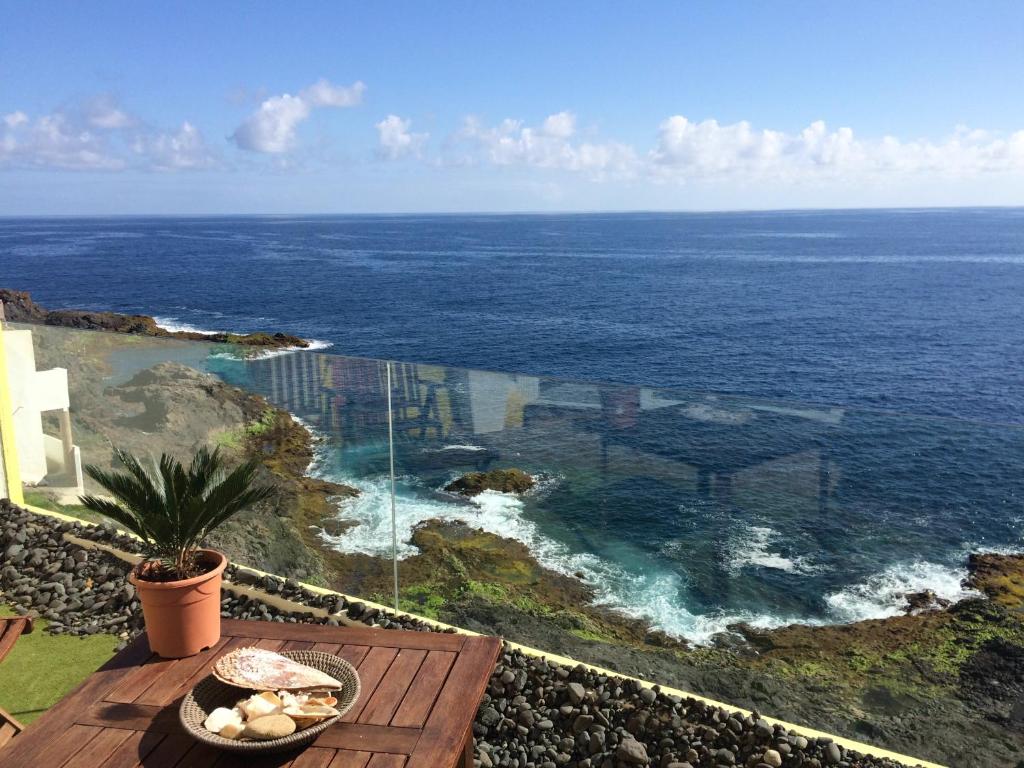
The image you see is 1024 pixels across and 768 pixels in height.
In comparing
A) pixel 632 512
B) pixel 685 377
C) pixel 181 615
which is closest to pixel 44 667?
pixel 181 615

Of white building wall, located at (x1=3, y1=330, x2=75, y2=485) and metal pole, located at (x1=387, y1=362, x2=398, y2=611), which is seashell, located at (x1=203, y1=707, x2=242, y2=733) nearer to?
metal pole, located at (x1=387, y1=362, x2=398, y2=611)

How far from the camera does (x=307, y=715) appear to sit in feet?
6.70

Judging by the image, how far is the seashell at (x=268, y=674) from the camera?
217 centimetres

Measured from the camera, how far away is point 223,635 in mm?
2736

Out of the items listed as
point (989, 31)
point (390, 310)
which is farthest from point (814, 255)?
point (390, 310)

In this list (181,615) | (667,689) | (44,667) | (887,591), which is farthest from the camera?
(44,667)

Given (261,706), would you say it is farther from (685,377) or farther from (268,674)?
(685,377)

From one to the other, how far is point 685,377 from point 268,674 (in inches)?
1249

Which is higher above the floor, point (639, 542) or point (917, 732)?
point (639, 542)

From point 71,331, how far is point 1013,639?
5770mm

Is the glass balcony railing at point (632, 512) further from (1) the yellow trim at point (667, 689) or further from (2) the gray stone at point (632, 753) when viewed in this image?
(2) the gray stone at point (632, 753)

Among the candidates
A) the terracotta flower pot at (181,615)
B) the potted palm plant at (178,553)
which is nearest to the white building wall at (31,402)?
the potted palm plant at (178,553)

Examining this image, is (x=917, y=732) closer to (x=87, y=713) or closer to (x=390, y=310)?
(x=87, y=713)

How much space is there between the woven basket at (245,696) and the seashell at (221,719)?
0.01 metres
